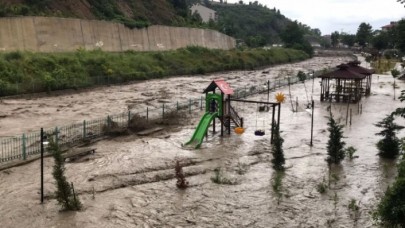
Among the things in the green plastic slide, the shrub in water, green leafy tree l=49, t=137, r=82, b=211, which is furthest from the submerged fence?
the shrub in water

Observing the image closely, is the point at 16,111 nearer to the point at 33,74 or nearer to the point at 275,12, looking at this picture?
the point at 33,74

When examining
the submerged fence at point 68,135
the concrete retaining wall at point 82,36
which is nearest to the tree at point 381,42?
the concrete retaining wall at point 82,36

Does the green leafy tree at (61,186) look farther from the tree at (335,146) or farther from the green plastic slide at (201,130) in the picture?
the tree at (335,146)

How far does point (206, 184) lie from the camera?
15.8 metres

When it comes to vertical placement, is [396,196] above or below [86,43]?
below

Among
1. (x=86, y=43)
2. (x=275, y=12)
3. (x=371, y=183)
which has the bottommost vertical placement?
(x=371, y=183)

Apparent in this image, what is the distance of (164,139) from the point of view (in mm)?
22266

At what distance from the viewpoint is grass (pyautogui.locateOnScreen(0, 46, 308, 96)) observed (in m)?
36.4

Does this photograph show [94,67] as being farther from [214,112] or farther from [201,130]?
[201,130]

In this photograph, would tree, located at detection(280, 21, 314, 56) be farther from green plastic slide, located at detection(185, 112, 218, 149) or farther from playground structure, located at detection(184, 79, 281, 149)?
green plastic slide, located at detection(185, 112, 218, 149)

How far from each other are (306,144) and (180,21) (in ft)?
202

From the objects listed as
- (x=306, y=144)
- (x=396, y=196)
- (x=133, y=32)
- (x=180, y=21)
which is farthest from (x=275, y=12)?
(x=396, y=196)

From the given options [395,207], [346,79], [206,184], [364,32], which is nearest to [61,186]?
[206,184]

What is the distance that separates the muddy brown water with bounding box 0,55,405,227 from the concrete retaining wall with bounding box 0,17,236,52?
761 inches
